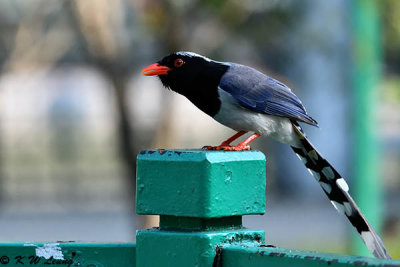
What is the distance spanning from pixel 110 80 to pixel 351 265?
6265 millimetres

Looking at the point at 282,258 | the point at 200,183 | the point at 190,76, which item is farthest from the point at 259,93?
the point at 282,258

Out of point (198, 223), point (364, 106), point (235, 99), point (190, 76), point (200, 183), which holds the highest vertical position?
point (364, 106)

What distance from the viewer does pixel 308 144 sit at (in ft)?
14.6

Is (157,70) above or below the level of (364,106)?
below

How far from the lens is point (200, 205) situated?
263cm

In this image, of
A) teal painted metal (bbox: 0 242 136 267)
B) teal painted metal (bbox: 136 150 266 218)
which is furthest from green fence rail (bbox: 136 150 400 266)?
teal painted metal (bbox: 0 242 136 267)

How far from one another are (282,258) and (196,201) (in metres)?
0.36

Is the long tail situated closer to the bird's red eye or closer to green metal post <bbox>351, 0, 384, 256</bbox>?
the bird's red eye

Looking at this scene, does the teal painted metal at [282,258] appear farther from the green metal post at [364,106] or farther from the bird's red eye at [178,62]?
the green metal post at [364,106]

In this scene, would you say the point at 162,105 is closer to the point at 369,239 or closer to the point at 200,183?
the point at 369,239

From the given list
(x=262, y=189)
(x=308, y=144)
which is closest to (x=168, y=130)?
(x=308, y=144)

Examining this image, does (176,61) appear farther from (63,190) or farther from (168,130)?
(63,190)

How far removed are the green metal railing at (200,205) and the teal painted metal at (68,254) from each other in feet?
0.47

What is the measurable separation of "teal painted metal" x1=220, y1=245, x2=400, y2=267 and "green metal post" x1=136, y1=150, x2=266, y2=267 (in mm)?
66
